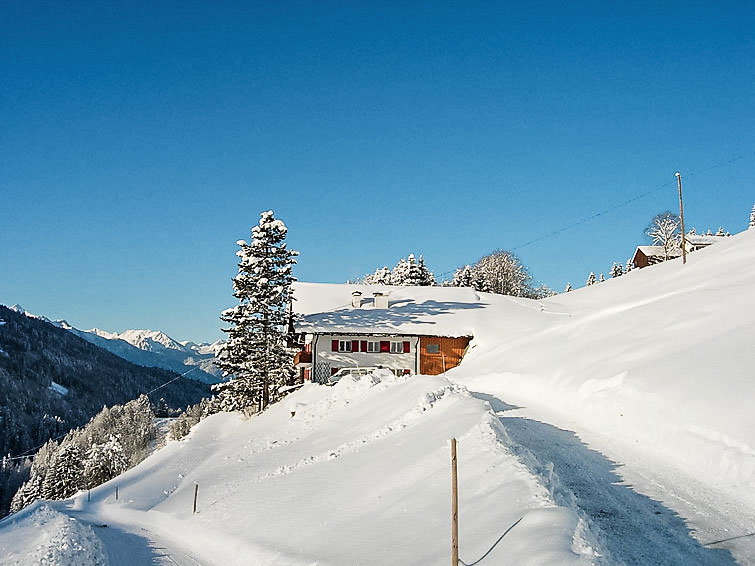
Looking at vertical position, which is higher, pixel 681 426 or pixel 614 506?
pixel 681 426

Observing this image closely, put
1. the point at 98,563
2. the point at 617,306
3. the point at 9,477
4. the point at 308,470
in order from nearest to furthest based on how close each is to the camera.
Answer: the point at 98,563
the point at 308,470
the point at 617,306
the point at 9,477

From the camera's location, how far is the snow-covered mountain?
31.6 ft

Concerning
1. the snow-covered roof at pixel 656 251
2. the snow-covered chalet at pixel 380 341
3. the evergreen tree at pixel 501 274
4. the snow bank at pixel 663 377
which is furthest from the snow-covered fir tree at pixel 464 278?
the snow bank at pixel 663 377

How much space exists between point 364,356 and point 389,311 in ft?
16.9

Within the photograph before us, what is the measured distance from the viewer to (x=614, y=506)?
425 inches

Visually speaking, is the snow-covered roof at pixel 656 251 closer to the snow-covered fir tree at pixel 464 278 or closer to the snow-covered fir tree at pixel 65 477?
the snow-covered fir tree at pixel 464 278

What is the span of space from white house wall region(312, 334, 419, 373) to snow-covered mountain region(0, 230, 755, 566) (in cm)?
1127

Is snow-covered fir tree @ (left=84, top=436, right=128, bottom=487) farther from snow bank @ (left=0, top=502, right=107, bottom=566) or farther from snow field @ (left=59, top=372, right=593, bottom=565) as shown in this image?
snow bank @ (left=0, top=502, right=107, bottom=566)

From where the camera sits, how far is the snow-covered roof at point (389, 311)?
4447cm

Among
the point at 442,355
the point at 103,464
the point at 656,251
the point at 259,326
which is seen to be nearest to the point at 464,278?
the point at 656,251

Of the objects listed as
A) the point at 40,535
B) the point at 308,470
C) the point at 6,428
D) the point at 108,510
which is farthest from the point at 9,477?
the point at 308,470

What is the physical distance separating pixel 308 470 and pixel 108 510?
18.2 m

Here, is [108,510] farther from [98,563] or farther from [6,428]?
[6,428]

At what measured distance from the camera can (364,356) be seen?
44594 mm
